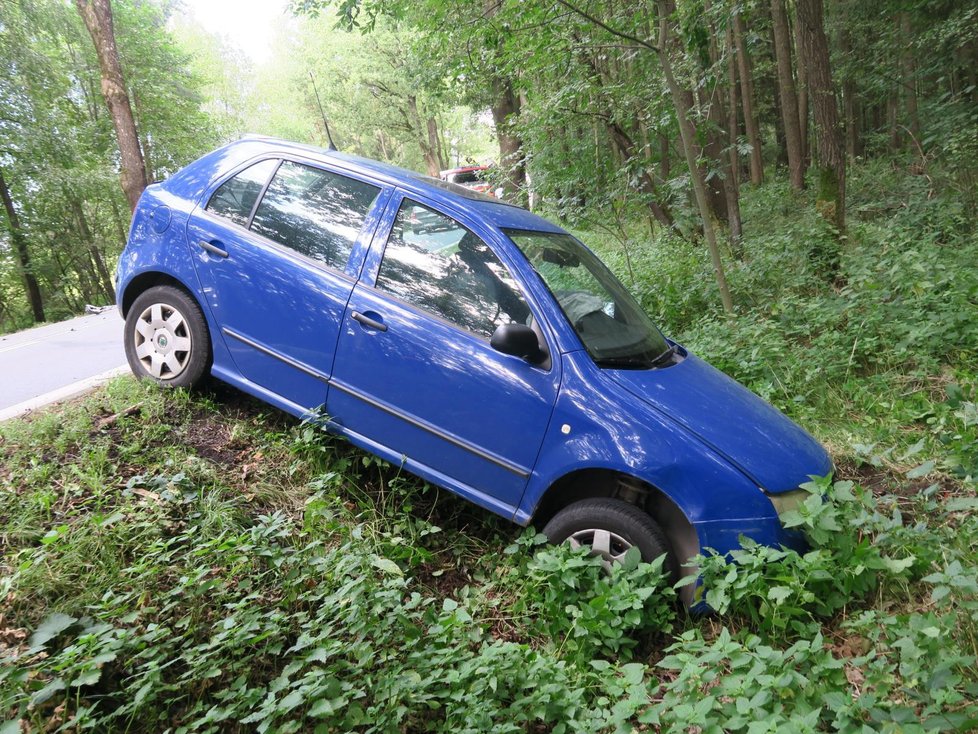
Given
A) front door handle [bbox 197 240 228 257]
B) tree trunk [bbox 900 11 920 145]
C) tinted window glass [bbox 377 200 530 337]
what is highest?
tree trunk [bbox 900 11 920 145]

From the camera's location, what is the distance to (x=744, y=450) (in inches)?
116

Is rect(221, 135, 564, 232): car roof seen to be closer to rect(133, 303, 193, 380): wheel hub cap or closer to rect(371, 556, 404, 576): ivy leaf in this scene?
rect(133, 303, 193, 380): wheel hub cap

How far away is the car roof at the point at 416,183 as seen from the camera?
146 inches

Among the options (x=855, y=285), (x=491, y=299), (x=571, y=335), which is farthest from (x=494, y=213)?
(x=855, y=285)

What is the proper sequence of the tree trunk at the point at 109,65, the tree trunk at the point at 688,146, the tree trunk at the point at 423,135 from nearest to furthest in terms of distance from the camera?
the tree trunk at the point at 688,146 → the tree trunk at the point at 109,65 → the tree trunk at the point at 423,135

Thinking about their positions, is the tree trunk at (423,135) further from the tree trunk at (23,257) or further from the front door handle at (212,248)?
the front door handle at (212,248)

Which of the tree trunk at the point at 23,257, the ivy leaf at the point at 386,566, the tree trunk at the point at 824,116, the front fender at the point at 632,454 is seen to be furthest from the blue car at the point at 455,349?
the tree trunk at the point at 23,257

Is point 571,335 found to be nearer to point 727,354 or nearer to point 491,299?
point 491,299

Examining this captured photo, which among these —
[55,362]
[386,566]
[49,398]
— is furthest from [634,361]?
[55,362]

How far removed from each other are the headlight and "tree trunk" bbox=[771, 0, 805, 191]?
12422 mm

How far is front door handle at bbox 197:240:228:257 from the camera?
3829 millimetres

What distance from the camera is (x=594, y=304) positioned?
3617 millimetres

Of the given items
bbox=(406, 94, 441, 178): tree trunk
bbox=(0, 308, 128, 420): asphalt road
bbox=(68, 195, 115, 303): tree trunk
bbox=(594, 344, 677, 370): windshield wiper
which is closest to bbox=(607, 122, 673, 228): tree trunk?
bbox=(594, 344, 677, 370): windshield wiper

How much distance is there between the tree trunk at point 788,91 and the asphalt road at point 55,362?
13416mm
